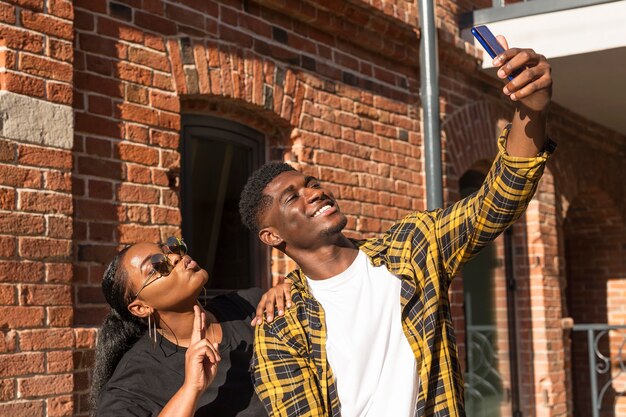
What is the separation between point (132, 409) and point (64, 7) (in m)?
2.02

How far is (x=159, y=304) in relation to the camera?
10.5 ft

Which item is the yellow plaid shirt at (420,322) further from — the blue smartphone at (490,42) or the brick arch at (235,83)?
the brick arch at (235,83)

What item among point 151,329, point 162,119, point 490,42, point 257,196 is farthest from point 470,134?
point 490,42

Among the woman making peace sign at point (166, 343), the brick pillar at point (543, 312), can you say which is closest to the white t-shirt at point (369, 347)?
the woman making peace sign at point (166, 343)

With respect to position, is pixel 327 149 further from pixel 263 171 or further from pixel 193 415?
pixel 193 415

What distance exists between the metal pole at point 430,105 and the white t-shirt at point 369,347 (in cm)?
264

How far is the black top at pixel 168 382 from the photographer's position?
297 centimetres

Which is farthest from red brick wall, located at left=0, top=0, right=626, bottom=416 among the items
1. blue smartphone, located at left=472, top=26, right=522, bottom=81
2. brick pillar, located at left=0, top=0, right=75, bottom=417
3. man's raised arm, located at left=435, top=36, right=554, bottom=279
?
blue smartphone, located at left=472, top=26, right=522, bottom=81

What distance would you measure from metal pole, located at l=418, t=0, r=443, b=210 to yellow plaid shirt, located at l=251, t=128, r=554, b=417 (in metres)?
2.58

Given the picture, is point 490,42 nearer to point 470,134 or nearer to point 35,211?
point 35,211

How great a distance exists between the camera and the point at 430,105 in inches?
231

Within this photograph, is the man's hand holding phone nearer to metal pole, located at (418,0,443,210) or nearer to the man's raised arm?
the man's raised arm

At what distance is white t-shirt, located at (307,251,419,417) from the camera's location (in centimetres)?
272

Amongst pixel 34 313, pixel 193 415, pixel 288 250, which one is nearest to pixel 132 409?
pixel 193 415
